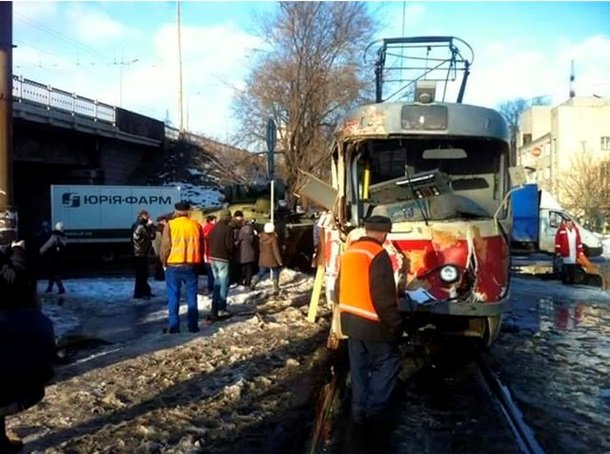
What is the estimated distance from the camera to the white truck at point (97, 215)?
2997 centimetres

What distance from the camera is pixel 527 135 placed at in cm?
8506

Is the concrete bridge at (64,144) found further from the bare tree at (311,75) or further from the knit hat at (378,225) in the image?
the knit hat at (378,225)

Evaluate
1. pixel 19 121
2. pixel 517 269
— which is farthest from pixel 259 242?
pixel 19 121

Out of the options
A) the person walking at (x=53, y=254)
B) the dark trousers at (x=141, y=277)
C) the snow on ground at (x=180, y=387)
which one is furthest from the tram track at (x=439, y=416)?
the person walking at (x=53, y=254)

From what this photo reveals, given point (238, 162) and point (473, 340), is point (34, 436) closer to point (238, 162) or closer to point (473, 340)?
point (473, 340)

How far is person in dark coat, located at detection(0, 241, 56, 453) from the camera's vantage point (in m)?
4.30

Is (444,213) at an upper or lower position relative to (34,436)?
upper

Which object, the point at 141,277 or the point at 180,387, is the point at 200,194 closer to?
the point at 141,277

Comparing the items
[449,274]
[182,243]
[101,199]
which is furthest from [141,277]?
[101,199]

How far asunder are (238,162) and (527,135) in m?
53.2

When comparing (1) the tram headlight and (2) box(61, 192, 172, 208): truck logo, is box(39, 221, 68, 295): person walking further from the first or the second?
(2) box(61, 192, 172, 208): truck logo

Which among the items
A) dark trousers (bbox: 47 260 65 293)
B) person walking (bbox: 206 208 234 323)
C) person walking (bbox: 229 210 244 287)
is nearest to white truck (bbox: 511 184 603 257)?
person walking (bbox: 229 210 244 287)

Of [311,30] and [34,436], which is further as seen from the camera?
[311,30]

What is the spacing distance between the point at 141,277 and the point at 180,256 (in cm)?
508
